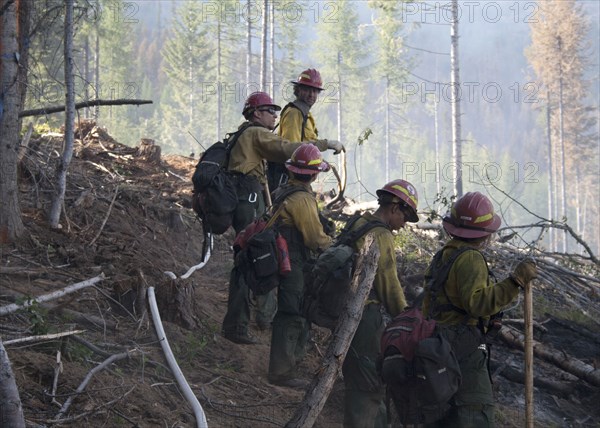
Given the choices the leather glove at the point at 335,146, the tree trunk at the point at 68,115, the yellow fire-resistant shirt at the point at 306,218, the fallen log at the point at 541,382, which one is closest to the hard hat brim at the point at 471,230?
the yellow fire-resistant shirt at the point at 306,218

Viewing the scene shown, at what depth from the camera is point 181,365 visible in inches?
261

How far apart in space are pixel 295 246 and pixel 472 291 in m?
2.44

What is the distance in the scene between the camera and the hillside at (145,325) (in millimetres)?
5383

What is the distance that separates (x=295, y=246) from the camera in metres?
6.63

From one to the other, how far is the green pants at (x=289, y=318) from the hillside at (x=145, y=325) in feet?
0.93

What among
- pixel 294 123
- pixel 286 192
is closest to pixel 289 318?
pixel 286 192

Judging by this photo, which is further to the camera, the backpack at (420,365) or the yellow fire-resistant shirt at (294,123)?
the yellow fire-resistant shirt at (294,123)

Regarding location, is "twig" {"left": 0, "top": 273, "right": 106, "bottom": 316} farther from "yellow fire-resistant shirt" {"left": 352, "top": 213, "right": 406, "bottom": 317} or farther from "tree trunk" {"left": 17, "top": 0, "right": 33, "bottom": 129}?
"yellow fire-resistant shirt" {"left": 352, "top": 213, "right": 406, "bottom": 317}

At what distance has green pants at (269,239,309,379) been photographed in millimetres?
6582

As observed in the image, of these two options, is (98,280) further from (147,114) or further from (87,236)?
(147,114)

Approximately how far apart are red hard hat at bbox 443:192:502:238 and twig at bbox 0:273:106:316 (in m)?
3.33

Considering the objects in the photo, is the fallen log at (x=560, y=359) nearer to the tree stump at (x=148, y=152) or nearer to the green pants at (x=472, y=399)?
the green pants at (x=472, y=399)

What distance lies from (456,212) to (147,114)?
267 ft

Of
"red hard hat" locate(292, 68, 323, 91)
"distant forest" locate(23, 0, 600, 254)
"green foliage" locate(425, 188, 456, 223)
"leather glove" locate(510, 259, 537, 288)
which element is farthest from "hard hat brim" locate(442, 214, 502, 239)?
"distant forest" locate(23, 0, 600, 254)
